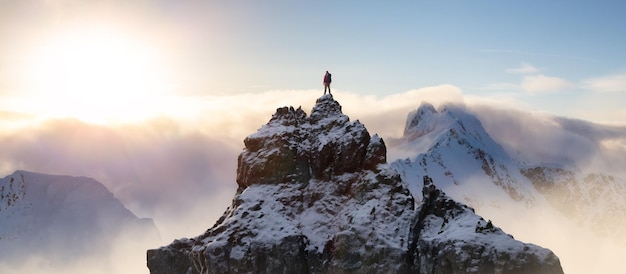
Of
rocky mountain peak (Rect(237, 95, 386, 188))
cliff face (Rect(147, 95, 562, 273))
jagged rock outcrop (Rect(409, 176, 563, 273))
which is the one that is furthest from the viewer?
rocky mountain peak (Rect(237, 95, 386, 188))

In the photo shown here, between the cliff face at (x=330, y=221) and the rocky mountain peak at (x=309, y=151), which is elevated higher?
the rocky mountain peak at (x=309, y=151)

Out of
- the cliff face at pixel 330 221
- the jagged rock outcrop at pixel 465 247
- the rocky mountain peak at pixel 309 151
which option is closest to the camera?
the jagged rock outcrop at pixel 465 247

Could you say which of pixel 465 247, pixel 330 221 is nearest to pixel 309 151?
pixel 330 221

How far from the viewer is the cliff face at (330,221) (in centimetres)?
8356

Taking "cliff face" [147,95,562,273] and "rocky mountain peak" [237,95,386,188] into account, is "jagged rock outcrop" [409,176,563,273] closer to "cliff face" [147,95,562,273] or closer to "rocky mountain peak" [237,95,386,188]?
"cliff face" [147,95,562,273]

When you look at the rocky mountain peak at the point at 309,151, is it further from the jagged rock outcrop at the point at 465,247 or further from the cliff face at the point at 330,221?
the jagged rock outcrop at the point at 465,247

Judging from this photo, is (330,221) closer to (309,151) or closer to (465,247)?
(309,151)

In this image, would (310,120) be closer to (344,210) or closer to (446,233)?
(344,210)

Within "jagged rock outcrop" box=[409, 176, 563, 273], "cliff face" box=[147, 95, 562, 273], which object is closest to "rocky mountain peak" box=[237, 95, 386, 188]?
"cliff face" box=[147, 95, 562, 273]

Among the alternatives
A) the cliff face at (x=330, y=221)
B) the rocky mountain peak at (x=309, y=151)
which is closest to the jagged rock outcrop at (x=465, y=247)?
the cliff face at (x=330, y=221)

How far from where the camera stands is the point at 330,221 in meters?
98.6

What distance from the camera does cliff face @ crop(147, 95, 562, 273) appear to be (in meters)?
83.6

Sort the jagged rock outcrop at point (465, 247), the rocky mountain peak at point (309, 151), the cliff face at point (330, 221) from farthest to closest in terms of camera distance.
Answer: the rocky mountain peak at point (309, 151)
the cliff face at point (330, 221)
the jagged rock outcrop at point (465, 247)

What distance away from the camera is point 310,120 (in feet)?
367
